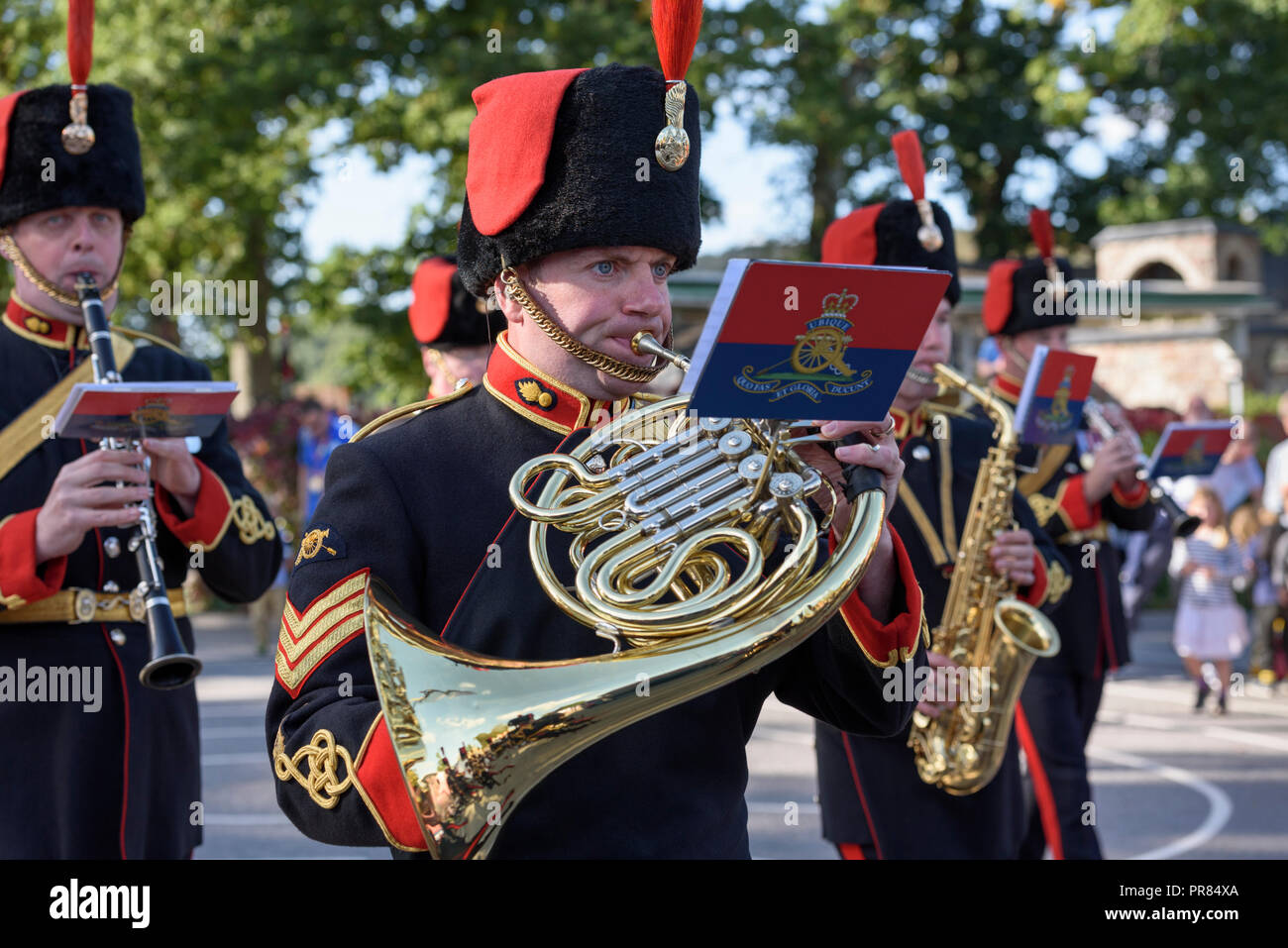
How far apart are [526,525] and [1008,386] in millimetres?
4095

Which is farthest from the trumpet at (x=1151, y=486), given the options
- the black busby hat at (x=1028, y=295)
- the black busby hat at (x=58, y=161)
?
the black busby hat at (x=58, y=161)

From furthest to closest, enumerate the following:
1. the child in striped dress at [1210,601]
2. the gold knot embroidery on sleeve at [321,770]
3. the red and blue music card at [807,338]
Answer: the child in striped dress at [1210,601] < the gold knot embroidery on sleeve at [321,770] < the red and blue music card at [807,338]

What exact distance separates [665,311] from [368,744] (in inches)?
31.7

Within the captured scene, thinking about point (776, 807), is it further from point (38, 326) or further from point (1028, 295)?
point (38, 326)

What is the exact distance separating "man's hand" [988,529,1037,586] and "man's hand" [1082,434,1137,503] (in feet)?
4.69

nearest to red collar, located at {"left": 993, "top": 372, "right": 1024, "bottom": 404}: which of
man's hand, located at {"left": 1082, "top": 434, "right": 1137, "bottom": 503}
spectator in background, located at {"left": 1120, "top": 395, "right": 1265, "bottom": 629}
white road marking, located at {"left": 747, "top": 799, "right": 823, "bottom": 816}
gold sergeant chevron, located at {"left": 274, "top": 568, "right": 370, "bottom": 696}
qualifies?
man's hand, located at {"left": 1082, "top": 434, "right": 1137, "bottom": 503}

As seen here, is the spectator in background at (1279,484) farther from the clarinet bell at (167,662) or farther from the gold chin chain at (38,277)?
the clarinet bell at (167,662)

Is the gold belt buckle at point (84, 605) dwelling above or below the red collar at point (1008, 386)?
below

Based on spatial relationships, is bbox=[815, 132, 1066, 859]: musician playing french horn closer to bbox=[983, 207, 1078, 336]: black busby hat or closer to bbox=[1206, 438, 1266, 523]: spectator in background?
bbox=[983, 207, 1078, 336]: black busby hat

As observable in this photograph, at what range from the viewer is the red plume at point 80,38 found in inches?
151

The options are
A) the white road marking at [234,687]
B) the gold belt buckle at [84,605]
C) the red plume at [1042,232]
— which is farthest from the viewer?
the white road marking at [234,687]

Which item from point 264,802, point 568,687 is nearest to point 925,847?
point 568,687

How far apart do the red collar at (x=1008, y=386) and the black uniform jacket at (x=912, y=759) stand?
109cm
